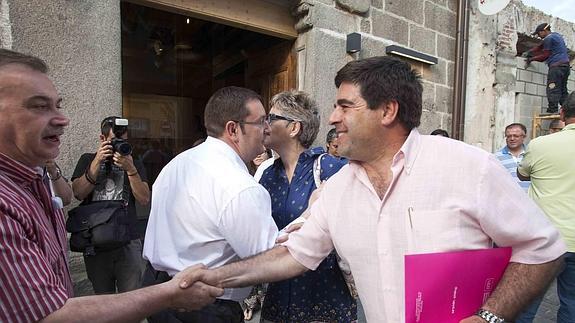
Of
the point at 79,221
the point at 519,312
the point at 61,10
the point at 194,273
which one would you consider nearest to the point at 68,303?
the point at 194,273

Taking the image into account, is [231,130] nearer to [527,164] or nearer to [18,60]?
[18,60]

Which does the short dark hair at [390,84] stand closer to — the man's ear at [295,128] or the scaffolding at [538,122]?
the man's ear at [295,128]

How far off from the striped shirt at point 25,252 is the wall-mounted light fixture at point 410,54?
476 centimetres

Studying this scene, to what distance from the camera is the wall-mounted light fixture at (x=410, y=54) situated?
519 centimetres

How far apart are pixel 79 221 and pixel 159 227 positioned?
1.14 m

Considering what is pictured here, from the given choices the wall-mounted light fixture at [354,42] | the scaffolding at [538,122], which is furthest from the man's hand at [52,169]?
the scaffolding at [538,122]

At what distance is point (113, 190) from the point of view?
9.16 feet

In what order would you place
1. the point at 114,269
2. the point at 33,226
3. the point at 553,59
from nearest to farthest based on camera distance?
the point at 33,226 → the point at 114,269 → the point at 553,59

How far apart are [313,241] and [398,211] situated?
42 centimetres

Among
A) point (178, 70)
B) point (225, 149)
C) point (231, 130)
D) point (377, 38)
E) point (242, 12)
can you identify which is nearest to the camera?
point (225, 149)

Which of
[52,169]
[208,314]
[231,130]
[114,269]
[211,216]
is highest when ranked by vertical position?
[231,130]

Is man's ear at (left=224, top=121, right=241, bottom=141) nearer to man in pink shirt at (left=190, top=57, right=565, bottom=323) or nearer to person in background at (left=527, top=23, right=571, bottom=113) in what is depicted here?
man in pink shirt at (left=190, top=57, right=565, bottom=323)

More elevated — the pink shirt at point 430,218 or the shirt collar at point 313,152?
the shirt collar at point 313,152

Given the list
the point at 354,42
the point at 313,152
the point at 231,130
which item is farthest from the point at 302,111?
the point at 354,42
